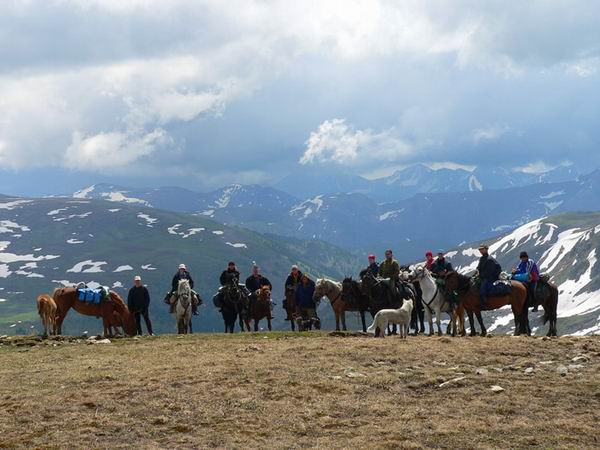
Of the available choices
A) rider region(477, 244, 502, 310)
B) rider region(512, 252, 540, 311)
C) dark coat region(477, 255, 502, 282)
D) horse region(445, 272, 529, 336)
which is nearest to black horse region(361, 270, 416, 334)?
horse region(445, 272, 529, 336)

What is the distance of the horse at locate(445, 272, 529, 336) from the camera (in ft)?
117

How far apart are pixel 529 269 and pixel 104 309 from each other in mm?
22588

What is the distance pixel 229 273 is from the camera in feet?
151

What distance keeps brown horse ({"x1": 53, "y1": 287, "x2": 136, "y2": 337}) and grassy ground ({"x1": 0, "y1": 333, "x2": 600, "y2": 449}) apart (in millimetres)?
13766

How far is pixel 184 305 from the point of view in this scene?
4272 cm

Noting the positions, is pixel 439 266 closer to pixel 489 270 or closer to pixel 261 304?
pixel 489 270

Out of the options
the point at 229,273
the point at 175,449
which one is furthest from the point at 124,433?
the point at 229,273

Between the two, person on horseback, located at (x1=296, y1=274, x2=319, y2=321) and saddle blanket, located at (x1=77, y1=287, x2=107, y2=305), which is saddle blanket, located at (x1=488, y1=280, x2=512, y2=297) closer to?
person on horseback, located at (x1=296, y1=274, x2=319, y2=321)

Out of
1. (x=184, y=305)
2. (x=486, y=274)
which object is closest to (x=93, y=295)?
(x=184, y=305)

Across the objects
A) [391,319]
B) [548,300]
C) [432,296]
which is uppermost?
[432,296]

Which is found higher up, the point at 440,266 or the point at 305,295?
the point at 440,266

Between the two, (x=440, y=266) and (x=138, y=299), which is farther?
(x=138, y=299)

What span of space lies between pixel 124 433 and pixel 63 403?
3575mm

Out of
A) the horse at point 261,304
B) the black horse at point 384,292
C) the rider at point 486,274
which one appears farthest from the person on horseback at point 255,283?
the rider at point 486,274
